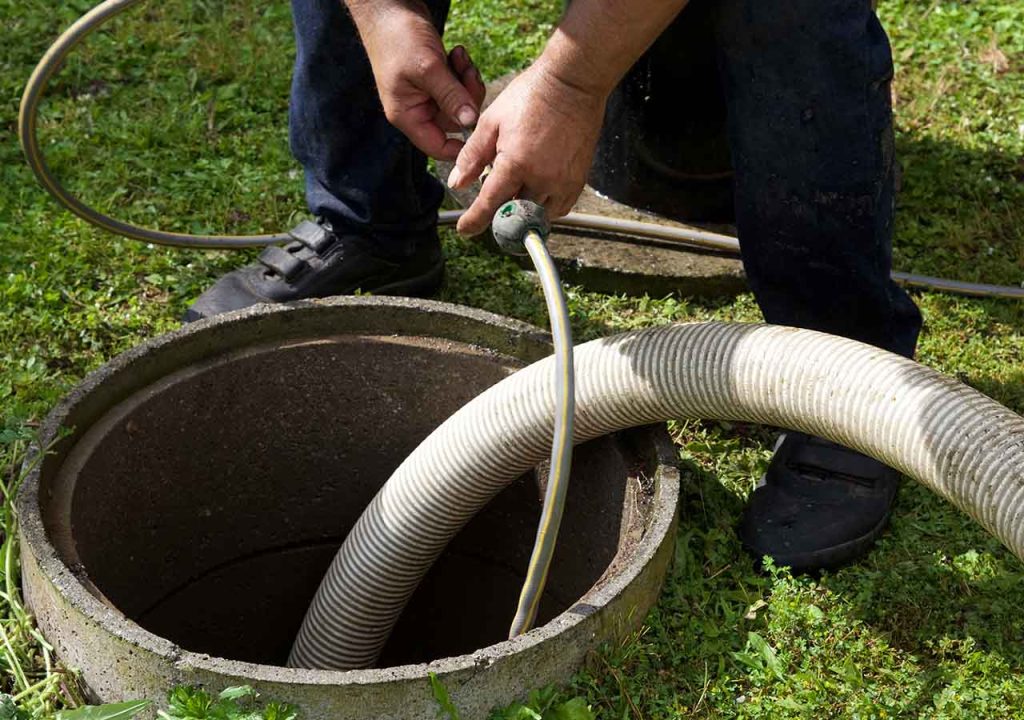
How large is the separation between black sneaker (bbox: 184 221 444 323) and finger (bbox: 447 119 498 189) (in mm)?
970

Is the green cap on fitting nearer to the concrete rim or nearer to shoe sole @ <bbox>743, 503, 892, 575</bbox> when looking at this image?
the concrete rim

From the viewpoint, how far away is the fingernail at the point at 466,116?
2135 mm

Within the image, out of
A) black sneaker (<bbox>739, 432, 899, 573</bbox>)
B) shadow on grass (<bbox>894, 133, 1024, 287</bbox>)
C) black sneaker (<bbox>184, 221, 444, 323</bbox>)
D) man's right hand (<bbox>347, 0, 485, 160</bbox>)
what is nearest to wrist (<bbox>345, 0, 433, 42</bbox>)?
man's right hand (<bbox>347, 0, 485, 160</bbox>)

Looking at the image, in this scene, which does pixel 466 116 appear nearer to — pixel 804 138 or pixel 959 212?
pixel 804 138

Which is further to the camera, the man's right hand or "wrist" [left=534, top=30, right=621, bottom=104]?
the man's right hand

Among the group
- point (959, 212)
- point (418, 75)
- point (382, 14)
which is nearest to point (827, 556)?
point (418, 75)

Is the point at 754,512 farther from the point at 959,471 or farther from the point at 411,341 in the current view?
the point at 411,341

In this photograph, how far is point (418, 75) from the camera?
2.14m

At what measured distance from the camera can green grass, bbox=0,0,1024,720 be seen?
6.89ft

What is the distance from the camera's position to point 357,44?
2631 millimetres

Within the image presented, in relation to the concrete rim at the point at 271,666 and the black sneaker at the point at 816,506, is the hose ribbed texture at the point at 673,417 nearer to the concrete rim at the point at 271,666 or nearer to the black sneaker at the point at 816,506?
the concrete rim at the point at 271,666

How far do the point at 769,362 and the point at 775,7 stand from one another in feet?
2.02

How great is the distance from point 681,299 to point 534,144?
1.32 metres

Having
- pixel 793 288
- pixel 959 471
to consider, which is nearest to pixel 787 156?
pixel 793 288
